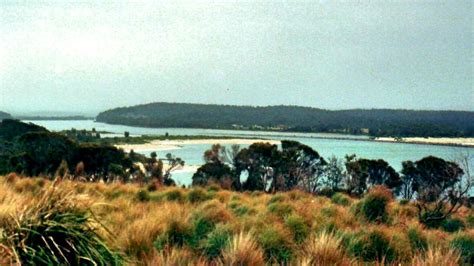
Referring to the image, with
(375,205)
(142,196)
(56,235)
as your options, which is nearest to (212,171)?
(142,196)

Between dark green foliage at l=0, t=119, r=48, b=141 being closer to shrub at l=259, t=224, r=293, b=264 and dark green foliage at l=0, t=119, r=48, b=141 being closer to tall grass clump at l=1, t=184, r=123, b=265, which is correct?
shrub at l=259, t=224, r=293, b=264

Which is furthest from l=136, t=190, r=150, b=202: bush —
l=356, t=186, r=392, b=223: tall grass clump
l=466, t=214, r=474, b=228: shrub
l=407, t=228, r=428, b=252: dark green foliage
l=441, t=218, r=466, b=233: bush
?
l=466, t=214, r=474, b=228: shrub

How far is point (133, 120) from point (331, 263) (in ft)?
400

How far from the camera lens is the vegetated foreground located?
455 cm

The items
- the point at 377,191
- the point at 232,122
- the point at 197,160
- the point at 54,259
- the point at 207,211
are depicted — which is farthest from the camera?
the point at 232,122

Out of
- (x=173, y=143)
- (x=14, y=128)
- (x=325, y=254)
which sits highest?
(x=325, y=254)

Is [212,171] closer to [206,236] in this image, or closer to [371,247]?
[206,236]

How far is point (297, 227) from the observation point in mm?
7492

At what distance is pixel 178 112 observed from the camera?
10956 centimetres

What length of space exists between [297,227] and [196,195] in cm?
504

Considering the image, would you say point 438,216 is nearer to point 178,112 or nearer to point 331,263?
point 331,263

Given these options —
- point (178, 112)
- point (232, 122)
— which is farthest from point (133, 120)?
point (232, 122)

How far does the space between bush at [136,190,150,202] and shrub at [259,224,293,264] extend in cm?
563

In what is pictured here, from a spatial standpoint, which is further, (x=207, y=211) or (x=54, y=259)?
(x=207, y=211)
